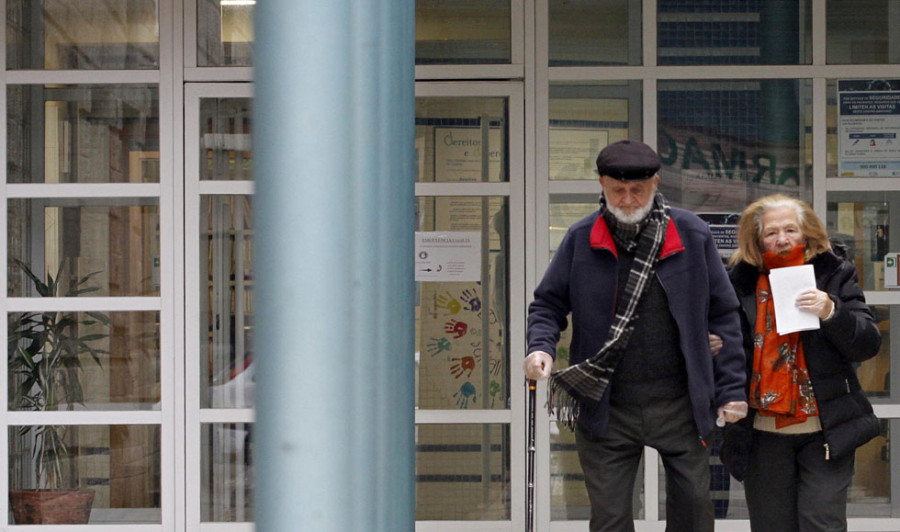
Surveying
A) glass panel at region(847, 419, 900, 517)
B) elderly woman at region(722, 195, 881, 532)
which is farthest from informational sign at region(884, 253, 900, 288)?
elderly woman at region(722, 195, 881, 532)

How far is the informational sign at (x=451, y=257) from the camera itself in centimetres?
602

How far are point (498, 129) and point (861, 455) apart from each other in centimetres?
254

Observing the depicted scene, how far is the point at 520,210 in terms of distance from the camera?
594 centimetres

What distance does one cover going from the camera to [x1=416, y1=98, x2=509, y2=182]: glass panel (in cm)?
599

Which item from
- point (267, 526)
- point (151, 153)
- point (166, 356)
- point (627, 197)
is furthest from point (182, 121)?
point (267, 526)

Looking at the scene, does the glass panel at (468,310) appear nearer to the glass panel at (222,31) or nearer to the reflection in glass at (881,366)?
the glass panel at (222,31)

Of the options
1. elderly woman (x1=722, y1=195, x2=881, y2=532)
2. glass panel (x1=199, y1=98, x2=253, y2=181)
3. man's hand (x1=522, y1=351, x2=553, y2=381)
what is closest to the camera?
man's hand (x1=522, y1=351, x2=553, y2=381)

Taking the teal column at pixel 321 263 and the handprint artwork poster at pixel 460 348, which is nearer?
the teal column at pixel 321 263

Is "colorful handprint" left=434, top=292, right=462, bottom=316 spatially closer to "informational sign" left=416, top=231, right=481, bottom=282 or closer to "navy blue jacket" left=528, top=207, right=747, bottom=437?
"informational sign" left=416, top=231, right=481, bottom=282

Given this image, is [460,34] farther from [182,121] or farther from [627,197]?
[627,197]

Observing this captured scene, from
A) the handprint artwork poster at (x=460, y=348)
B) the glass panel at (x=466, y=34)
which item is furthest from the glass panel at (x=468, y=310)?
the glass panel at (x=466, y=34)

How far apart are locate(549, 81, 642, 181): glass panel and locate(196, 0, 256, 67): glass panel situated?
5.45ft

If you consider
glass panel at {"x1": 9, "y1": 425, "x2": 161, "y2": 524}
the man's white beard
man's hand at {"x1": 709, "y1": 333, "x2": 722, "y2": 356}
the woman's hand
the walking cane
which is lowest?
glass panel at {"x1": 9, "y1": 425, "x2": 161, "y2": 524}

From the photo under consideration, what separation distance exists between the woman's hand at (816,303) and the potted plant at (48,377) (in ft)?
12.0
